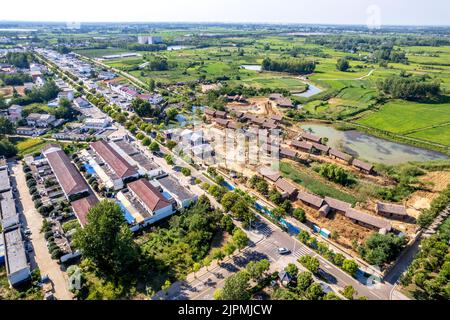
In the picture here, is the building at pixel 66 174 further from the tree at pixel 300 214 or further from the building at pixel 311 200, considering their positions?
the building at pixel 311 200

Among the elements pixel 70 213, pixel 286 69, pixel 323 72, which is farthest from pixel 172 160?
pixel 323 72

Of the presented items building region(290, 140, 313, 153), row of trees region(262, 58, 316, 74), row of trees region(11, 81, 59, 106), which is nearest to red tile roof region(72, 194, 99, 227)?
building region(290, 140, 313, 153)

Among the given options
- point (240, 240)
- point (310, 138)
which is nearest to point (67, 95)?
point (310, 138)

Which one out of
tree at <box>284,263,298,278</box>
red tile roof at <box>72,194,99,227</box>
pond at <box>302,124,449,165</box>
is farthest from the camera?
pond at <box>302,124,449,165</box>

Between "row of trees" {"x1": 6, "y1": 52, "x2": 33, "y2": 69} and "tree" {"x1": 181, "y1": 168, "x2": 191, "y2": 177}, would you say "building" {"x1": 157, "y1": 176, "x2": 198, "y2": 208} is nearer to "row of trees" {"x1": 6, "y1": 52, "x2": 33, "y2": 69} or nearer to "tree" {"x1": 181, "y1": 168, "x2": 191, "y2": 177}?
"tree" {"x1": 181, "y1": 168, "x2": 191, "y2": 177}

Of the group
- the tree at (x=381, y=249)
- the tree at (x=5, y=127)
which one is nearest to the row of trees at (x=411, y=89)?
the tree at (x=381, y=249)

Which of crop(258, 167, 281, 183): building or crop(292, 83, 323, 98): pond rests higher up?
crop(292, 83, 323, 98): pond
